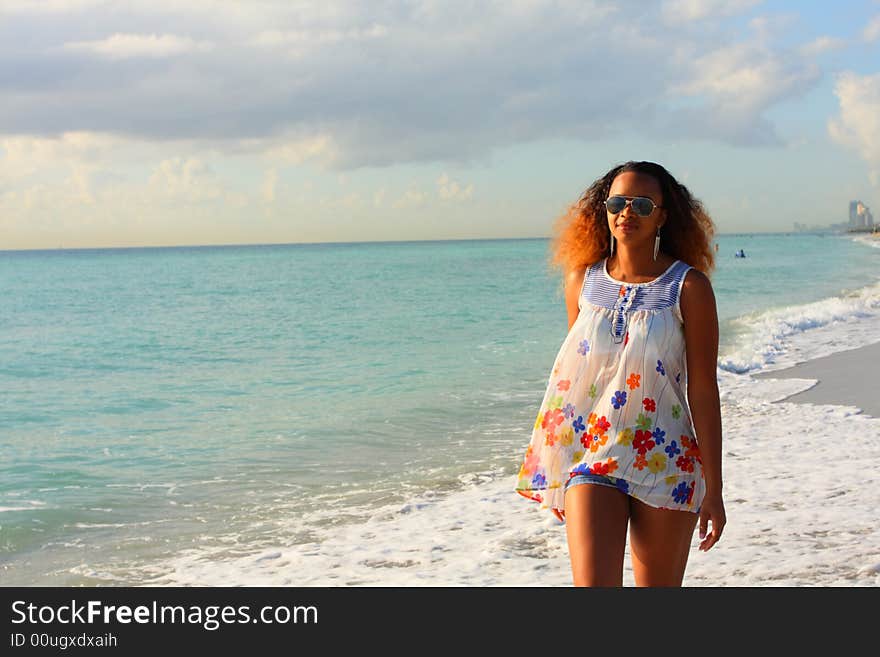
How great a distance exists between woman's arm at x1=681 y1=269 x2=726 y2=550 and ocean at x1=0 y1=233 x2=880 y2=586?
554 mm

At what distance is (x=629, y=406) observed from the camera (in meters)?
3.34

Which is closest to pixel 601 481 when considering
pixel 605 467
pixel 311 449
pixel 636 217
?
pixel 605 467

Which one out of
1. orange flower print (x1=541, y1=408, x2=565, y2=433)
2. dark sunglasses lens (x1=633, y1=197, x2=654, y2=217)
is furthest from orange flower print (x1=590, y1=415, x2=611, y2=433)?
dark sunglasses lens (x1=633, y1=197, x2=654, y2=217)

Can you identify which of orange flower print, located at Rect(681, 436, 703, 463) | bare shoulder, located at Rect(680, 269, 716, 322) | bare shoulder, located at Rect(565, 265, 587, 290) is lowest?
orange flower print, located at Rect(681, 436, 703, 463)

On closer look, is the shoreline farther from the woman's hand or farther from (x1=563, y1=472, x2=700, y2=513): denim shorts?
(x1=563, y1=472, x2=700, y2=513): denim shorts

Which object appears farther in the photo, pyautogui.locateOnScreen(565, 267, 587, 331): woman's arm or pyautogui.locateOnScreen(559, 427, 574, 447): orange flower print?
pyautogui.locateOnScreen(565, 267, 587, 331): woman's arm

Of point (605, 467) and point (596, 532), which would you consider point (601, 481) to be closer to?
point (605, 467)


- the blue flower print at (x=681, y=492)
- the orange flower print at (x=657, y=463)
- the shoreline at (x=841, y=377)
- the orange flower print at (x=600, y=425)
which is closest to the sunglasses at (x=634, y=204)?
the orange flower print at (x=600, y=425)

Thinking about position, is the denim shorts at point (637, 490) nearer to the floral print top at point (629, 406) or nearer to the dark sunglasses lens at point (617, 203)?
the floral print top at point (629, 406)

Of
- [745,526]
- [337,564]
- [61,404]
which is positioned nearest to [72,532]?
[337,564]

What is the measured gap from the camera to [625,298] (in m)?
3.42

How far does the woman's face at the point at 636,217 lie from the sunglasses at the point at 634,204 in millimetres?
11

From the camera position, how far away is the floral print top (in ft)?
10.8
